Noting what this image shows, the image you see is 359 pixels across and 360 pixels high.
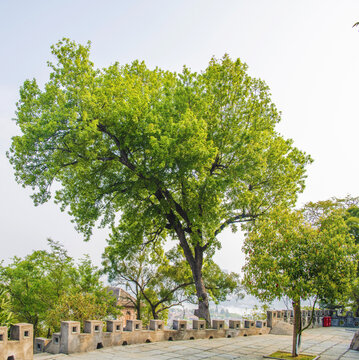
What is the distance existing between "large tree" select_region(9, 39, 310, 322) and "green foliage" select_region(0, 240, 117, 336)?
19.0ft

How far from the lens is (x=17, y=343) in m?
9.41

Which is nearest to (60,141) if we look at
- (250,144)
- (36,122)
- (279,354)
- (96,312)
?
(36,122)

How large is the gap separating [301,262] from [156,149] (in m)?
7.60

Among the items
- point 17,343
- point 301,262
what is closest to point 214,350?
point 301,262

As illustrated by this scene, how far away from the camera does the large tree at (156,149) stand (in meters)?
16.1

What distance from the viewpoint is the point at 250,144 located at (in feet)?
61.4

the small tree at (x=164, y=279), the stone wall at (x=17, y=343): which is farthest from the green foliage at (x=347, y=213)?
the stone wall at (x=17, y=343)

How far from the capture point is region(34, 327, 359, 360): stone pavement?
36.2 ft

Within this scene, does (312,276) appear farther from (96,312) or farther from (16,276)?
(16,276)

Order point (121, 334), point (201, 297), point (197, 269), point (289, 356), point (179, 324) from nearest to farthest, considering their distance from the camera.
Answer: point (289, 356), point (121, 334), point (179, 324), point (201, 297), point (197, 269)

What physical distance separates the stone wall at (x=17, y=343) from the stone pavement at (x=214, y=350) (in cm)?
62

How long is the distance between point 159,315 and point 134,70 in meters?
19.8

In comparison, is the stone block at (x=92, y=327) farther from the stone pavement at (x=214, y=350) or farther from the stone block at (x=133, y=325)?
the stone block at (x=133, y=325)

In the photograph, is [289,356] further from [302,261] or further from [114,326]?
[114,326]
